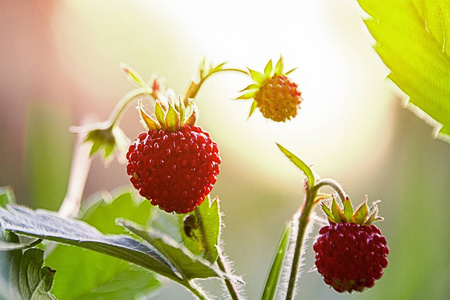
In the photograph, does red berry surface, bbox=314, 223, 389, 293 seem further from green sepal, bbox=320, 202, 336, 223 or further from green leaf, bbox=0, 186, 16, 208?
green leaf, bbox=0, 186, 16, 208

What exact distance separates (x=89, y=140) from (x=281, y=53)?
16 centimetres

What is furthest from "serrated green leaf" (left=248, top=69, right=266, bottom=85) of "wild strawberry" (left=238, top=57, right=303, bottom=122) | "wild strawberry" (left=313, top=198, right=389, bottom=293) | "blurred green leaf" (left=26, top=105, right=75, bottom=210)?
"blurred green leaf" (left=26, top=105, right=75, bottom=210)

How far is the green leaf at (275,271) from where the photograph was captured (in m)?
0.39

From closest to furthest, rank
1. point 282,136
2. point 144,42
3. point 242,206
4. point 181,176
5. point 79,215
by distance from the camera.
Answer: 1. point 181,176
2. point 79,215
3. point 282,136
4. point 242,206
5. point 144,42

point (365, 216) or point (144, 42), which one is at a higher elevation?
point (144, 42)

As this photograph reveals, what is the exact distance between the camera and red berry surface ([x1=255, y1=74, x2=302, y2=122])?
0.42 meters

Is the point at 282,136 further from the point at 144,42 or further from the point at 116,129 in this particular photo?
the point at 116,129

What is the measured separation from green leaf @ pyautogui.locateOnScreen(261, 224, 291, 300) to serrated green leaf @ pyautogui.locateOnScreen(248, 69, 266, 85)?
0.10 meters

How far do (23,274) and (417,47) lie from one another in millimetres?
256

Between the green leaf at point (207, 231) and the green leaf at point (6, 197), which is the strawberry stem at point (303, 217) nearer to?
the green leaf at point (207, 231)

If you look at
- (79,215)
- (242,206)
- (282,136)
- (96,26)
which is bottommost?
(242,206)

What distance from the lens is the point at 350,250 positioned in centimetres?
39

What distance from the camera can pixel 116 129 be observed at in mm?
474

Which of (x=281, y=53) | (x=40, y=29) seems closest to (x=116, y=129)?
(x=281, y=53)
